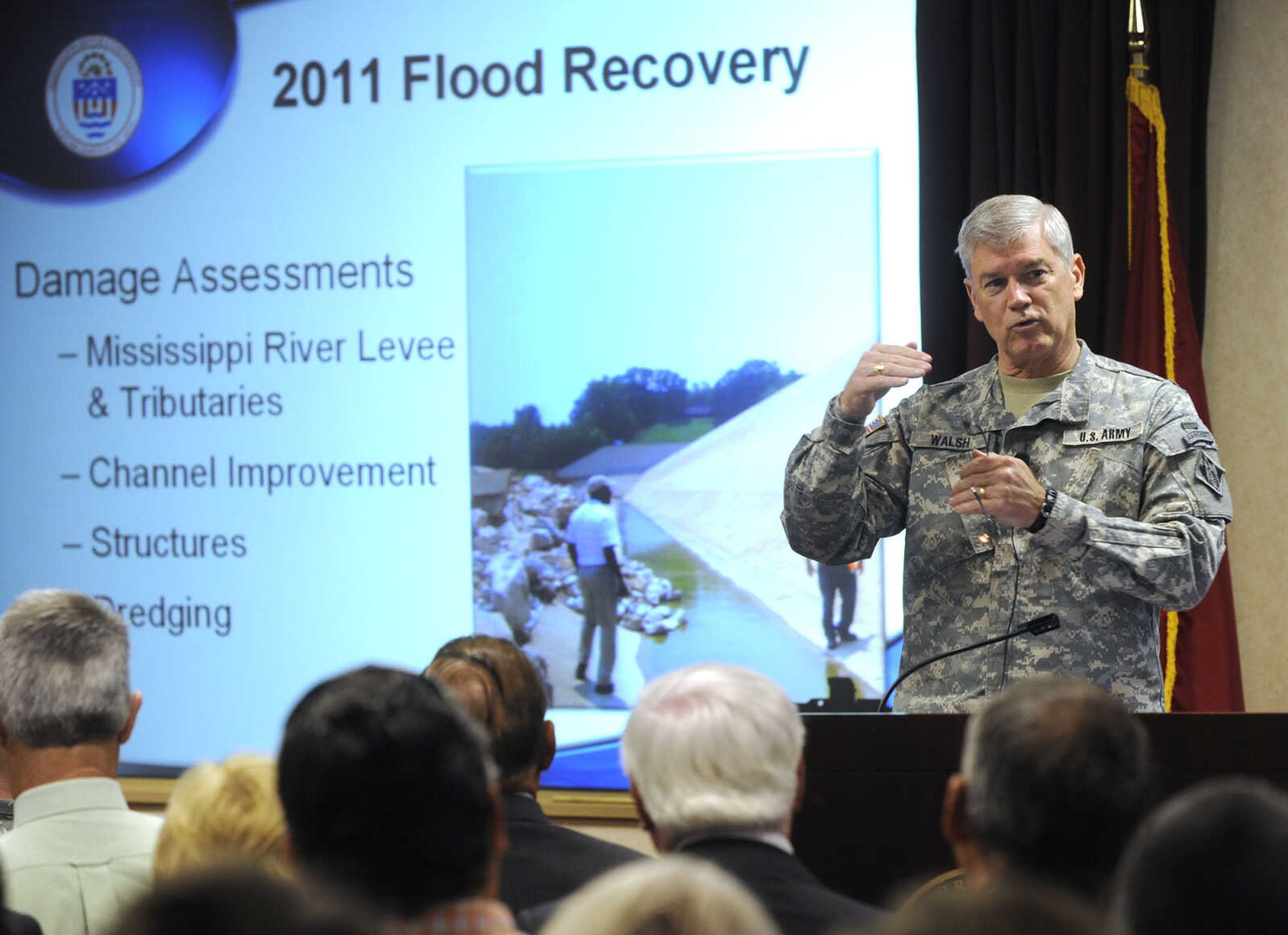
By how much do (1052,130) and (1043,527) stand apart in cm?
177

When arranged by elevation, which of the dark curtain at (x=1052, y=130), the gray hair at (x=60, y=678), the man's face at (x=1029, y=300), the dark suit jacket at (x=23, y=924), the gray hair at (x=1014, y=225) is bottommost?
the dark suit jacket at (x=23, y=924)

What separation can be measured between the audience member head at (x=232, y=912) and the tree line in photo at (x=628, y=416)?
348 centimetres

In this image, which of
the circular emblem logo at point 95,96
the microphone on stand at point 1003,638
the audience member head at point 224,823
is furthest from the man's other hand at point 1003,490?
the circular emblem logo at point 95,96

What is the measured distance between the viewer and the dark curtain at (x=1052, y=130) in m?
3.78

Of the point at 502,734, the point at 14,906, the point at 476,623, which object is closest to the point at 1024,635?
the point at 502,734

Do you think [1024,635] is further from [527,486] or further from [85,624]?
[527,486]

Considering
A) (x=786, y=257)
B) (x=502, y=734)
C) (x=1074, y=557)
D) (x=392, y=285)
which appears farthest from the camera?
(x=392, y=285)

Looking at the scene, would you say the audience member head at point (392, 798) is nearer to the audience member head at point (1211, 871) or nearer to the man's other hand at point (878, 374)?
the audience member head at point (1211, 871)

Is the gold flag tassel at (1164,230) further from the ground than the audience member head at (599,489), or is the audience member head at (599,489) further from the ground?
the gold flag tassel at (1164,230)

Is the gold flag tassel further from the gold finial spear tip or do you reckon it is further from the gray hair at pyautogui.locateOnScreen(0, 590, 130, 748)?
the gray hair at pyautogui.locateOnScreen(0, 590, 130, 748)

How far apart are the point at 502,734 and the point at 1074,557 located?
1.10 metres

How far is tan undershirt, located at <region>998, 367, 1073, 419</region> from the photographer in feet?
9.04

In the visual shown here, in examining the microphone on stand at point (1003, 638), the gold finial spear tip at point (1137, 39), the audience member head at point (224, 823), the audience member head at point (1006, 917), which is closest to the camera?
the audience member head at point (1006, 917)

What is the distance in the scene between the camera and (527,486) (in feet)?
14.1
